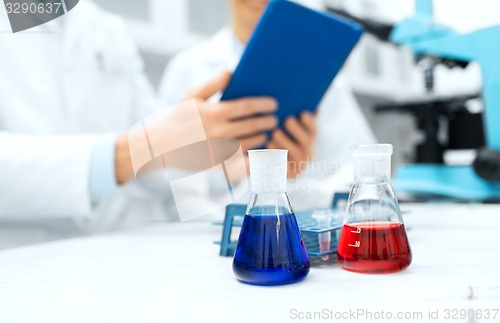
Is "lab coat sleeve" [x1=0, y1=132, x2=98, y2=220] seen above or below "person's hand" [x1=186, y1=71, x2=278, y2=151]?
below

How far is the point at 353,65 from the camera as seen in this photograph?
2248 mm

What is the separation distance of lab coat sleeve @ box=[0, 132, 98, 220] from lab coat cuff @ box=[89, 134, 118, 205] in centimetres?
2

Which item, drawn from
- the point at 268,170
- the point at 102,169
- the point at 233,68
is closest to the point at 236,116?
the point at 102,169

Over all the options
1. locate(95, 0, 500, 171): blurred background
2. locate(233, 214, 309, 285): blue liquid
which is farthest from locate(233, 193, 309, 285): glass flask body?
locate(95, 0, 500, 171): blurred background

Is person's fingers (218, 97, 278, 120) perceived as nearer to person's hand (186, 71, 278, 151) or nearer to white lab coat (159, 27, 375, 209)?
person's hand (186, 71, 278, 151)

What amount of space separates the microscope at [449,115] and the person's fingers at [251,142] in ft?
1.50

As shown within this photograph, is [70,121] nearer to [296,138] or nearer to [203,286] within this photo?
[296,138]

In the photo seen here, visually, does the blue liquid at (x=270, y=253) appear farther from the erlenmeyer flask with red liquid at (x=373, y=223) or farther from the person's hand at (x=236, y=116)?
the person's hand at (x=236, y=116)

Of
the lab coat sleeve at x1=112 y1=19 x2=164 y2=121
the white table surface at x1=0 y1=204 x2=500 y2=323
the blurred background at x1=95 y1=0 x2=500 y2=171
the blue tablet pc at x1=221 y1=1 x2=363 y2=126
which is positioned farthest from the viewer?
the lab coat sleeve at x1=112 y1=19 x2=164 y2=121

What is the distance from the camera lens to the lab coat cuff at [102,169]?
703 mm

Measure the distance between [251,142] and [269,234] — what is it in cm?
42

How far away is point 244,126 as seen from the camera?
75 centimetres

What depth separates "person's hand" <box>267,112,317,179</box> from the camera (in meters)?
0.82

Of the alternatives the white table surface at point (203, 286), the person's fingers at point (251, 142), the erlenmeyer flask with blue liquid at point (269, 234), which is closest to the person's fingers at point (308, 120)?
the person's fingers at point (251, 142)
